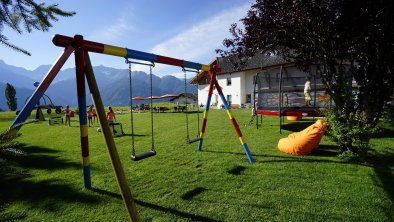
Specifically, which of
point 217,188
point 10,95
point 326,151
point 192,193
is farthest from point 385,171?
point 10,95

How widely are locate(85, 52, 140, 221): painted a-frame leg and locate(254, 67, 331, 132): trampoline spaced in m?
8.44

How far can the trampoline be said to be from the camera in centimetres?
1094

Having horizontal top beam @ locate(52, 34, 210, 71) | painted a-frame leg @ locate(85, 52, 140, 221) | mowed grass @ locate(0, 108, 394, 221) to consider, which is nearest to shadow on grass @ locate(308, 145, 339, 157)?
mowed grass @ locate(0, 108, 394, 221)

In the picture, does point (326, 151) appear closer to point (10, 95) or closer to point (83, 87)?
point (83, 87)

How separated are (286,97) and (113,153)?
10.6m

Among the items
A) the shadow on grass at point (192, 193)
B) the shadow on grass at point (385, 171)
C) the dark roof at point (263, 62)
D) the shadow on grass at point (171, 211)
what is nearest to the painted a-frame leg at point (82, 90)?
the shadow on grass at point (171, 211)

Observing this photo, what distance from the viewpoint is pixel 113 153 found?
11.9 feet

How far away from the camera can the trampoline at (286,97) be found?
35.9 feet

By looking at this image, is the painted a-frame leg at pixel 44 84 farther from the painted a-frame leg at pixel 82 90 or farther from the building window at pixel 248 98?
the building window at pixel 248 98

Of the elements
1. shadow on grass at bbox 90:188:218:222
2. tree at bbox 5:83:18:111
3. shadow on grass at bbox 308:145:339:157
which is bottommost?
shadow on grass at bbox 90:188:218:222

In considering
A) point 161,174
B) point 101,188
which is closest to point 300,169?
point 161,174

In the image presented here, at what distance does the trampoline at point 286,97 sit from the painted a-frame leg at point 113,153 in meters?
8.44

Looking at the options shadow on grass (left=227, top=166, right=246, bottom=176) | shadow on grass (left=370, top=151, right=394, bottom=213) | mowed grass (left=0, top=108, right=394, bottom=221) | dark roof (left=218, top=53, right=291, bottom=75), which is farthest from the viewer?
dark roof (left=218, top=53, right=291, bottom=75)

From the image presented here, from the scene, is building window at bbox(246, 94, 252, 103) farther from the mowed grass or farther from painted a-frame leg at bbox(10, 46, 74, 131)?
painted a-frame leg at bbox(10, 46, 74, 131)
